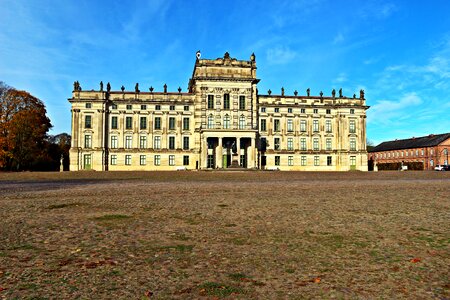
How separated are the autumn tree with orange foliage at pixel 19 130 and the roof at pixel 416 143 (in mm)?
82385

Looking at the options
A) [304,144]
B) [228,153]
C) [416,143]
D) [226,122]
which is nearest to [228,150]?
[228,153]

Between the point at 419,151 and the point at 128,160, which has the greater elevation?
the point at 419,151

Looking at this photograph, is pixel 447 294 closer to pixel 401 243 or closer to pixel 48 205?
pixel 401 243

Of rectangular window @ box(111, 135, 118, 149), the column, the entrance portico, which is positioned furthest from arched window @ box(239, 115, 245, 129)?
rectangular window @ box(111, 135, 118, 149)

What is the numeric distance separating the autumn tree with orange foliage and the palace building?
16.7 ft

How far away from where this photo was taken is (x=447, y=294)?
3.38 m

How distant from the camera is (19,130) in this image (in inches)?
→ 1747

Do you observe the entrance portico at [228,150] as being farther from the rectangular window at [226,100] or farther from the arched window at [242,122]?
the rectangular window at [226,100]

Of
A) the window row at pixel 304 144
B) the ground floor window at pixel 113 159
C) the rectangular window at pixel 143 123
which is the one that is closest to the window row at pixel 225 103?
the window row at pixel 304 144

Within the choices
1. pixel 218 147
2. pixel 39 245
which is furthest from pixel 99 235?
pixel 218 147

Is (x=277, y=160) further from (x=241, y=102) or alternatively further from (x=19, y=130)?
(x=19, y=130)

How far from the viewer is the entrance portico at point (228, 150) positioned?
47.9m

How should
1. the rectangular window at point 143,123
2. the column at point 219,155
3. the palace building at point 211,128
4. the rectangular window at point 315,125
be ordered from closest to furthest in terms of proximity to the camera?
1. the column at point 219,155
2. the palace building at point 211,128
3. the rectangular window at point 143,123
4. the rectangular window at point 315,125

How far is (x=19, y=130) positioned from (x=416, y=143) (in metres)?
88.0
